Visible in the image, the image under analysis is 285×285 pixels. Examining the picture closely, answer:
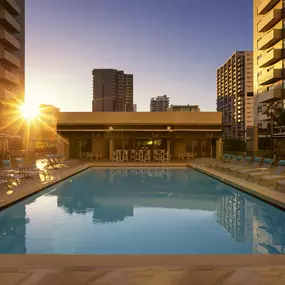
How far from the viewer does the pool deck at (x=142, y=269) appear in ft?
12.7

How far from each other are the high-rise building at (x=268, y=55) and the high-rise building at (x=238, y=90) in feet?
247

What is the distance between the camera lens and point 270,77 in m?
43.3

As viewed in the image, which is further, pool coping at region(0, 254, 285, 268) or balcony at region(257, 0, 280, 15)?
balcony at region(257, 0, 280, 15)

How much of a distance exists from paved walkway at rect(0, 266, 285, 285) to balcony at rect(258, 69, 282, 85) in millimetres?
42086

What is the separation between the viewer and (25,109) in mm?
41844

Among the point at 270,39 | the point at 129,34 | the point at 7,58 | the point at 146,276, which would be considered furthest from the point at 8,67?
the point at 146,276

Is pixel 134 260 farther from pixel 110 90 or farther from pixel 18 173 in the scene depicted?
pixel 110 90

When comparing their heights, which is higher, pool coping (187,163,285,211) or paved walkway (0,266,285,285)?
pool coping (187,163,285,211)

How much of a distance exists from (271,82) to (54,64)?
2867 centimetres

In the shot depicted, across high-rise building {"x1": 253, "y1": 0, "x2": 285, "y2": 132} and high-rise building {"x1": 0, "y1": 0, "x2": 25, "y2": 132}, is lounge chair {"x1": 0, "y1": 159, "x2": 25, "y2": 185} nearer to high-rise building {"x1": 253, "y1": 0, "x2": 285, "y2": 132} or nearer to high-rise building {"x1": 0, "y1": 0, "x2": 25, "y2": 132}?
high-rise building {"x1": 0, "y1": 0, "x2": 25, "y2": 132}

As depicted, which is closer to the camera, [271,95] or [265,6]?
[271,95]

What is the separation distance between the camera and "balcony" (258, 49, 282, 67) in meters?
42.3

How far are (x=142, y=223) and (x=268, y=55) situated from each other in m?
41.2

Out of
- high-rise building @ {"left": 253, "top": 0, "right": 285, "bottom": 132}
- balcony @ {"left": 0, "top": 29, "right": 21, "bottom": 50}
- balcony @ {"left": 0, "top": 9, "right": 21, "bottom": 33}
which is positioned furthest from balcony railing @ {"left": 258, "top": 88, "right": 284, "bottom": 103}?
balcony @ {"left": 0, "top": 9, "right": 21, "bottom": 33}
